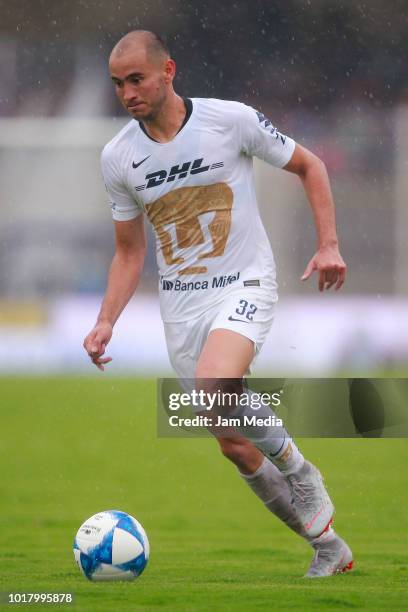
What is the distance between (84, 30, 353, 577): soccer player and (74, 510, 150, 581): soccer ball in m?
0.52

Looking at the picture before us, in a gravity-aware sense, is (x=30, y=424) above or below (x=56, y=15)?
below

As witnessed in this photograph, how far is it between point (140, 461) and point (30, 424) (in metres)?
2.24

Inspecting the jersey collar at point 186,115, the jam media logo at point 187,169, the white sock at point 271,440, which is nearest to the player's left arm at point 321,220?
the jam media logo at point 187,169

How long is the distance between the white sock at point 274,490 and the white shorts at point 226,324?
48cm

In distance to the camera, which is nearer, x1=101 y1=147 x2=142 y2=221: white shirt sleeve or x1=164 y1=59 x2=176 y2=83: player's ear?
x1=164 y1=59 x2=176 y2=83: player's ear

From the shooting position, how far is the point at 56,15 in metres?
18.7

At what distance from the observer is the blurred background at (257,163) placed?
52.4 feet

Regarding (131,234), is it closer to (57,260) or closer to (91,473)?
(91,473)

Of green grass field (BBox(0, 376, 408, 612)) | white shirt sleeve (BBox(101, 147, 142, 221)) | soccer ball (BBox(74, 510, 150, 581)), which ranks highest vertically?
white shirt sleeve (BBox(101, 147, 142, 221))

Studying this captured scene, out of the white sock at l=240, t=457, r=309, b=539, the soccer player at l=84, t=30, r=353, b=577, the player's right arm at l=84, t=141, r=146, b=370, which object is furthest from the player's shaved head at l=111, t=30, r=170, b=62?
the white sock at l=240, t=457, r=309, b=539

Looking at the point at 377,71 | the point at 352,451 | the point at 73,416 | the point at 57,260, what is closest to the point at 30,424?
the point at 73,416

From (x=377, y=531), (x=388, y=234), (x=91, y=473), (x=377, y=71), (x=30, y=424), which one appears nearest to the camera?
(x=377, y=531)

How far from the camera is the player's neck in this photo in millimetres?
4832

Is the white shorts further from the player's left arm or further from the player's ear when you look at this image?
the player's ear
